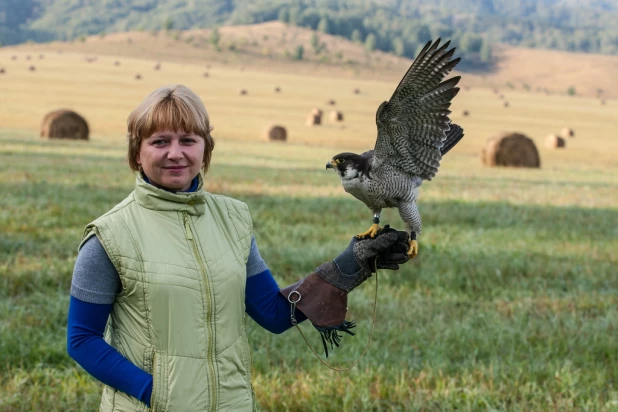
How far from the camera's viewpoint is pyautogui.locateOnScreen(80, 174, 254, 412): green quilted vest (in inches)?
108

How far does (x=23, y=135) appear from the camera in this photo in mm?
27078

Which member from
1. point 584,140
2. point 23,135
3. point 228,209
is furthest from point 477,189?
point 584,140

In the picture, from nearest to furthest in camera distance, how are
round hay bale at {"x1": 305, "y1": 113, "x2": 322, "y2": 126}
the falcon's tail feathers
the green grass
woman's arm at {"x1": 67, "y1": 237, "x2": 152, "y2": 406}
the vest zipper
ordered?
woman's arm at {"x1": 67, "y1": 237, "x2": 152, "y2": 406}, the vest zipper, the falcon's tail feathers, the green grass, round hay bale at {"x1": 305, "y1": 113, "x2": 322, "y2": 126}

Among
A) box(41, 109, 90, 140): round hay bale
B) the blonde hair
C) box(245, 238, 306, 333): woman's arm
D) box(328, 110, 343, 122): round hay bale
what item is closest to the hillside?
box(328, 110, 343, 122): round hay bale

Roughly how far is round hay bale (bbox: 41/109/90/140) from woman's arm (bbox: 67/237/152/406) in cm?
2486

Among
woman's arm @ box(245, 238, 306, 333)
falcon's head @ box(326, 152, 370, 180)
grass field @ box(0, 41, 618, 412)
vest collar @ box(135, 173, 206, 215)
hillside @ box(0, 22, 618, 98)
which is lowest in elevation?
grass field @ box(0, 41, 618, 412)

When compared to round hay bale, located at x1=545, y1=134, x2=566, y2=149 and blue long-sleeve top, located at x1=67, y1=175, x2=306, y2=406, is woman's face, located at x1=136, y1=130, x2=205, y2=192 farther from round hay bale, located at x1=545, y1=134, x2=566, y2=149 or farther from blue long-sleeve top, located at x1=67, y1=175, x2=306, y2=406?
round hay bale, located at x1=545, y1=134, x2=566, y2=149

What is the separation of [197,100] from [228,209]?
47cm

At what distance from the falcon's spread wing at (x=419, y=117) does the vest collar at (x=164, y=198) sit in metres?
0.68

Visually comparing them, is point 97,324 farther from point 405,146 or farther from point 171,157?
point 405,146

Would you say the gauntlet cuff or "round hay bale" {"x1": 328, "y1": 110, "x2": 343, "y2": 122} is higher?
the gauntlet cuff

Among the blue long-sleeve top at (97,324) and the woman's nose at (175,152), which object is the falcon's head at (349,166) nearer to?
the woman's nose at (175,152)

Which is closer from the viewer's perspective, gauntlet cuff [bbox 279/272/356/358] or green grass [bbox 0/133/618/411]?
gauntlet cuff [bbox 279/272/356/358]

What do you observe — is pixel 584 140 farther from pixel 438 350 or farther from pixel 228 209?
pixel 228 209
